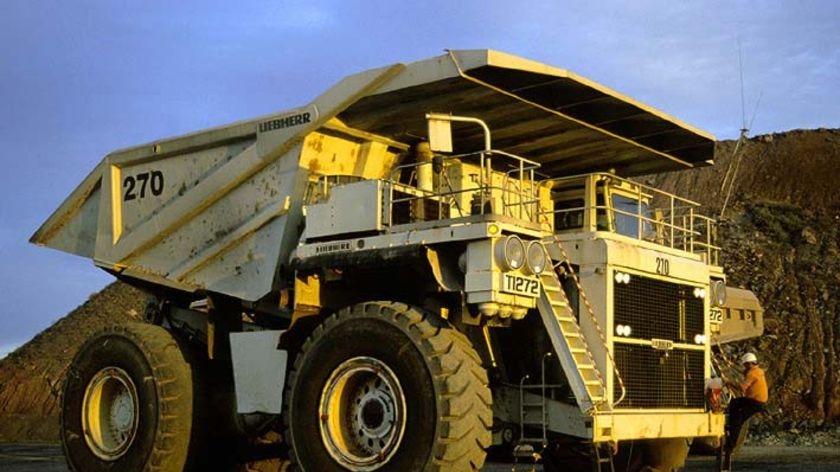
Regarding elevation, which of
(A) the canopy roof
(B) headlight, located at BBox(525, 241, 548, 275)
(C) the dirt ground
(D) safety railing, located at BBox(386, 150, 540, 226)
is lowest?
(C) the dirt ground

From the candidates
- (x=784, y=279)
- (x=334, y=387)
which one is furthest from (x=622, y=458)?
(x=784, y=279)

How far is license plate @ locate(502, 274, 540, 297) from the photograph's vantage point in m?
9.24

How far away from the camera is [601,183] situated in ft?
40.3

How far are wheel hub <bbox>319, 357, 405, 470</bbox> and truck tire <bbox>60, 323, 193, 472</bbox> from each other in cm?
249

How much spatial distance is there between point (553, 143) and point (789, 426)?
50.8 ft

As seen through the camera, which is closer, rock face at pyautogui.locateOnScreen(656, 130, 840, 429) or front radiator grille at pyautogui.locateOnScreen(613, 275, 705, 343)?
front radiator grille at pyautogui.locateOnScreen(613, 275, 705, 343)

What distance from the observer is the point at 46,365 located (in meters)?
40.6

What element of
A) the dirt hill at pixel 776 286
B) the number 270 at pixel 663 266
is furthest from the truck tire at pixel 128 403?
the dirt hill at pixel 776 286

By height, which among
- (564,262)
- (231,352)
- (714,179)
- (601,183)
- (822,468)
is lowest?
(822,468)

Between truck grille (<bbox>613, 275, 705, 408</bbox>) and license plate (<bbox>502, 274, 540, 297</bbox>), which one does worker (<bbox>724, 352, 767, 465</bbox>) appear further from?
license plate (<bbox>502, 274, 540, 297</bbox>)

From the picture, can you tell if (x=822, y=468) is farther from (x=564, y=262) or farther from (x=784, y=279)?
(x=784, y=279)

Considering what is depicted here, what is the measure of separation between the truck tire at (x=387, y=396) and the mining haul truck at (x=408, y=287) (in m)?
0.02

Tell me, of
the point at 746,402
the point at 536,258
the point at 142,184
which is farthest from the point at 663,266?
the point at 142,184

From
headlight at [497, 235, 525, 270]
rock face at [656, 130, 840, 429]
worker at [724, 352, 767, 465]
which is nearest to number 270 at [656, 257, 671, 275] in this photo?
headlight at [497, 235, 525, 270]
